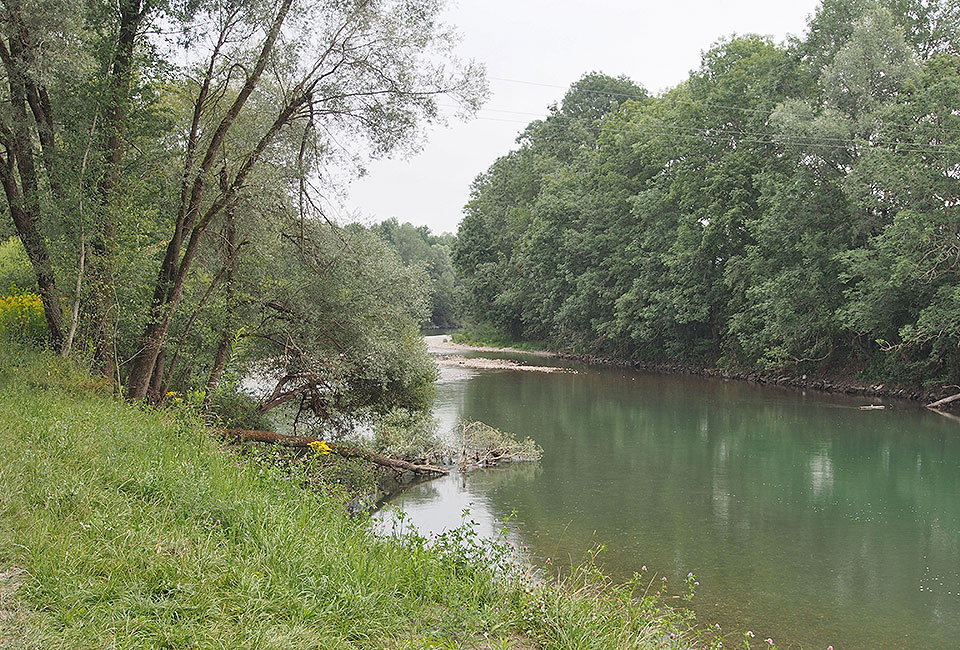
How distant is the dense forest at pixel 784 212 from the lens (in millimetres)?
22703

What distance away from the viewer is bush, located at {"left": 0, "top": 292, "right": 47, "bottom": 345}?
11.6m

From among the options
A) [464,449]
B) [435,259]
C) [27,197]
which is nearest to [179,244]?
[27,197]

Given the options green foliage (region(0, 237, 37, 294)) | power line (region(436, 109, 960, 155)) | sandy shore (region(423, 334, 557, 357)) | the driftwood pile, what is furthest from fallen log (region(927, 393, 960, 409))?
sandy shore (region(423, 334, 557, 357))

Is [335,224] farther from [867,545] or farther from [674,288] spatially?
[674,288]

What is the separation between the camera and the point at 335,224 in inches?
553

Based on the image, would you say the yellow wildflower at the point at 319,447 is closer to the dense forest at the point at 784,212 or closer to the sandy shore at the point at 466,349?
the dense forest at the point at 784,212

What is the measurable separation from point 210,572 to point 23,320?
9785 millimetres

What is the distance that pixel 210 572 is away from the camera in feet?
14.5

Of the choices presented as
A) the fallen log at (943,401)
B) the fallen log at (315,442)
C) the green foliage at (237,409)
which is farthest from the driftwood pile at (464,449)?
the fallen log at (943,401)

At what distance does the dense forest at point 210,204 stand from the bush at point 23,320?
36 millimetres

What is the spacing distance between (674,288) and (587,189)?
1309 cm

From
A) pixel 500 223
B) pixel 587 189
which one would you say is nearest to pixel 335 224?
pixel 587 189

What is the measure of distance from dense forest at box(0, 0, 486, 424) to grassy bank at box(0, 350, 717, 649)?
391 cm

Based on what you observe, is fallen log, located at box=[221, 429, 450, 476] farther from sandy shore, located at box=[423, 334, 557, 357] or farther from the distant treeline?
the distant treeline
